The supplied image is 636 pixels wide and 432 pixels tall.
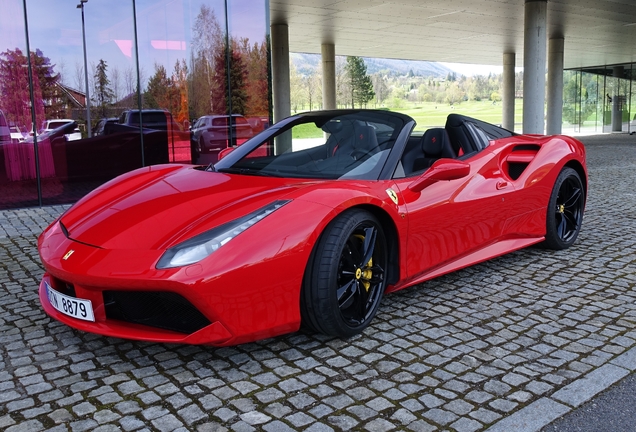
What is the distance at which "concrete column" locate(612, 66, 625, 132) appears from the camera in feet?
102

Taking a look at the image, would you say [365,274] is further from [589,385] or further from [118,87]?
[118,87]

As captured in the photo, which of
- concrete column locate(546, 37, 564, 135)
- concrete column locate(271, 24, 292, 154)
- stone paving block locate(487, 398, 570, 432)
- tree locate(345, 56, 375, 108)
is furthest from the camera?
tree locate(345, 56, 375, 108)

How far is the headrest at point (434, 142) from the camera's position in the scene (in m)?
4.02

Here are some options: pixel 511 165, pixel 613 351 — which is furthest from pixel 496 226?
pixel 613 351

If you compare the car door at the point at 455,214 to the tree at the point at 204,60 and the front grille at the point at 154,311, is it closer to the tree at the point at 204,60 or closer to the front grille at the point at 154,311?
the front grille at the point at 154,311

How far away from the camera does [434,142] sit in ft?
13.3

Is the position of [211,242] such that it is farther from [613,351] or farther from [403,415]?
[613,351]

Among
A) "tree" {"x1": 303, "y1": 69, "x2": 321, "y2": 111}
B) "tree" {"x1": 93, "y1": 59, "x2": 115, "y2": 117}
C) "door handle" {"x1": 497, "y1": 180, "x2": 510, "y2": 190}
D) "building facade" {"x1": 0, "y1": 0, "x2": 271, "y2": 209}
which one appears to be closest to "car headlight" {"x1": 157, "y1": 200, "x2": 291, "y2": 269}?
"door handle" {"x1": 497, "y1": 180, "x2": 510, "y2": 190}

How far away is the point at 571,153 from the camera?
503cm

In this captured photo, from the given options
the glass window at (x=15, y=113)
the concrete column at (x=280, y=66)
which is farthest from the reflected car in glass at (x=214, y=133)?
the concrete column at (x=280, y=66)

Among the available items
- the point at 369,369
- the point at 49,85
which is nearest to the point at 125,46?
the point at 49,85

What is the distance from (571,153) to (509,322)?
2204mm

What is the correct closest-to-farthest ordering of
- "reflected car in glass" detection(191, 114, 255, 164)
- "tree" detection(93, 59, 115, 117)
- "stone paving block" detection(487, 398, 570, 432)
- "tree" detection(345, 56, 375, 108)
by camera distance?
"stone paving block" detection(487, 398, 570, 432) < "tree" detection(93, 59, 115, 117) < "reflected car in glass" detection(191, 114, 255, 164) < "tree" detection(345, 56, 375, 108)

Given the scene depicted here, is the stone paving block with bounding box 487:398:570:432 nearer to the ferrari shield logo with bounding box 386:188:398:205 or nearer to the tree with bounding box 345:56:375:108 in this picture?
the ferrari shield logo with bounding box 386:188:398:205
